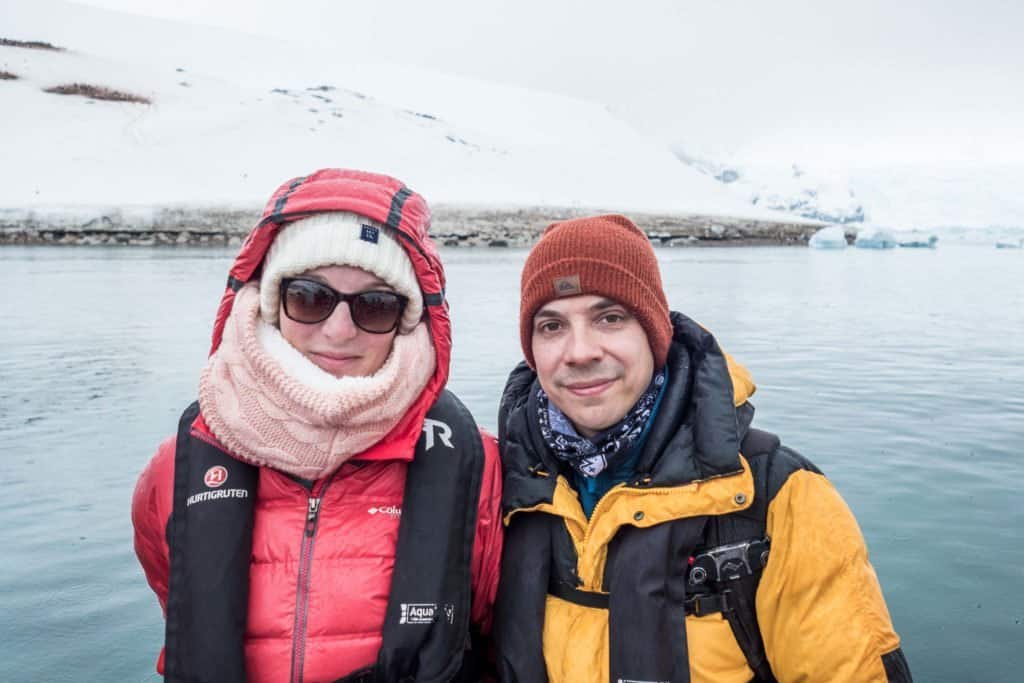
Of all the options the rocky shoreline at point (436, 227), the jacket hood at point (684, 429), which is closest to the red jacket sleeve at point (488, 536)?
the jacket hood at point (684, 429)

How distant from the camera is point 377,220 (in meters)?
1.73

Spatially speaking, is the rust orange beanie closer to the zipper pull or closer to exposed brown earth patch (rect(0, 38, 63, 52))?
the zipper pull

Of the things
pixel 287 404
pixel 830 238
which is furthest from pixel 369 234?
pixel 830 238

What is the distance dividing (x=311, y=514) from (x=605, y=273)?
91 cm

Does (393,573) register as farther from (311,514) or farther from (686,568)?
(686,568)

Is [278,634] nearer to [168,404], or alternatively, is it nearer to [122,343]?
[168,404]

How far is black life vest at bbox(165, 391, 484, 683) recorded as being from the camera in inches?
63.5

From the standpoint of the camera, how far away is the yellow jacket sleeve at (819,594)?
61.9 inches

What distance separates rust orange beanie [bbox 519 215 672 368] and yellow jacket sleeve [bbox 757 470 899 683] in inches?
20.2

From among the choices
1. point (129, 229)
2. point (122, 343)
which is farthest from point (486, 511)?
point (129, 229)

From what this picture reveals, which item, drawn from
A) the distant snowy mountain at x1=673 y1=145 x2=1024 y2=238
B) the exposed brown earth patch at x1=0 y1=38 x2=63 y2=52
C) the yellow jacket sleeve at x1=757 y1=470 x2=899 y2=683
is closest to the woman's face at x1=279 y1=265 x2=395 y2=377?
the yellow jacket sleeve at x1=757 y1=470 x2=899 y2=683

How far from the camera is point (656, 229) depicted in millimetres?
44156

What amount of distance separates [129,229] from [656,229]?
91.4 ft

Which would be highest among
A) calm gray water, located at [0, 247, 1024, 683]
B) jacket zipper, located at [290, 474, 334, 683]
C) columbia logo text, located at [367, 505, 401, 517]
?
columbia logo text, located at [367, 505, 401, 517]
